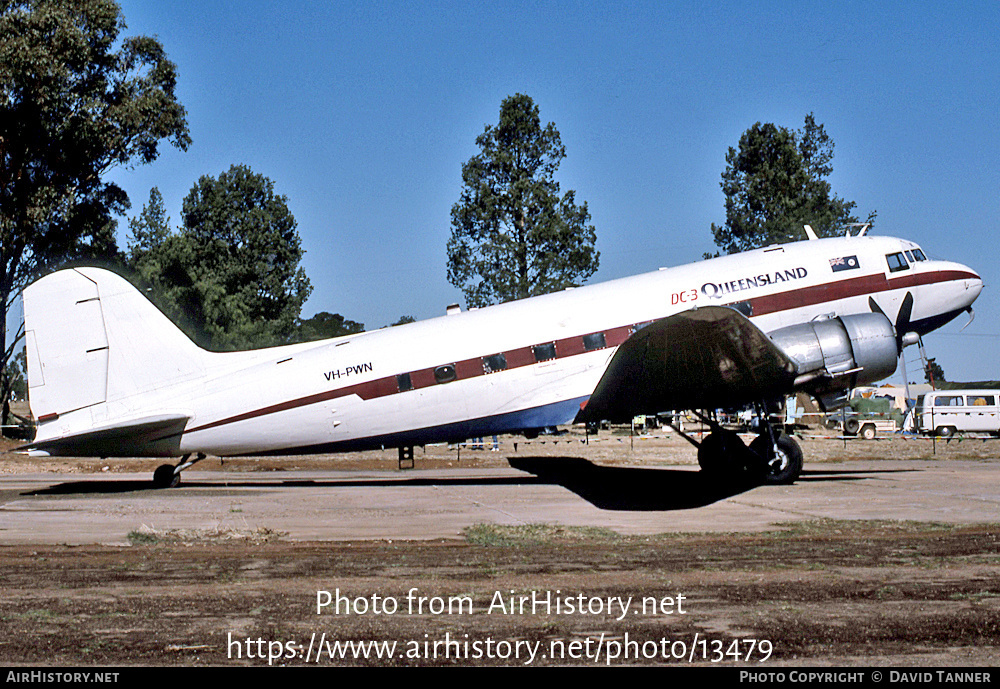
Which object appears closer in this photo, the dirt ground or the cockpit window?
the dirt ground

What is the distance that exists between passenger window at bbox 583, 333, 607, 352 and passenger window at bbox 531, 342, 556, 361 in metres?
0.63

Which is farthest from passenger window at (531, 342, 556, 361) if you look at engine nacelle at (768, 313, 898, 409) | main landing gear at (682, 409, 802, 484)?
engine nacelle at (768, 313, 898, 409)

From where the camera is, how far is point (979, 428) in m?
39.2

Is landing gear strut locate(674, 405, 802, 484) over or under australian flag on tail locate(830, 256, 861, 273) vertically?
under

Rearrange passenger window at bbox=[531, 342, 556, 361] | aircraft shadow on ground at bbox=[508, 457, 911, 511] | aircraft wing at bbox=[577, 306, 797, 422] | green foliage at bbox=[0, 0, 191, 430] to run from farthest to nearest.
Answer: green foliage at bbox=[0, 0, 191, 430], passenger window at bbox=[531, 342, 556, 361], aircraft shadow on ground at bbox=[508, 457, 911, 511], aircraft wing at bbox=[577, 306, 797, 422]

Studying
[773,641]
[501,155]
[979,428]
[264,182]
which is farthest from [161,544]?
[264,182]

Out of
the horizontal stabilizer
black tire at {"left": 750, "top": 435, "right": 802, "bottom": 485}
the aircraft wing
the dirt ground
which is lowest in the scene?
the dirt ground

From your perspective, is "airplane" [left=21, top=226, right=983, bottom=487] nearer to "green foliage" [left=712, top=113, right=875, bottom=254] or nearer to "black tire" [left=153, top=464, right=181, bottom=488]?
"black tire" [left=153, top=464, right=181, bottom=488]

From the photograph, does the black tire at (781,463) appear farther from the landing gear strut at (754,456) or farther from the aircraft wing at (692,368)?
the aircraft wing at (692,368)

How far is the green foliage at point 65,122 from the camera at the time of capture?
33.3m

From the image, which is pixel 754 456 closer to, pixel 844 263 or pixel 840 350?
pixel 840 350

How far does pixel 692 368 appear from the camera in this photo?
15148mm

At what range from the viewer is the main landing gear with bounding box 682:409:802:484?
16531mm

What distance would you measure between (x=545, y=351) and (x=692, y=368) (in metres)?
3.11
